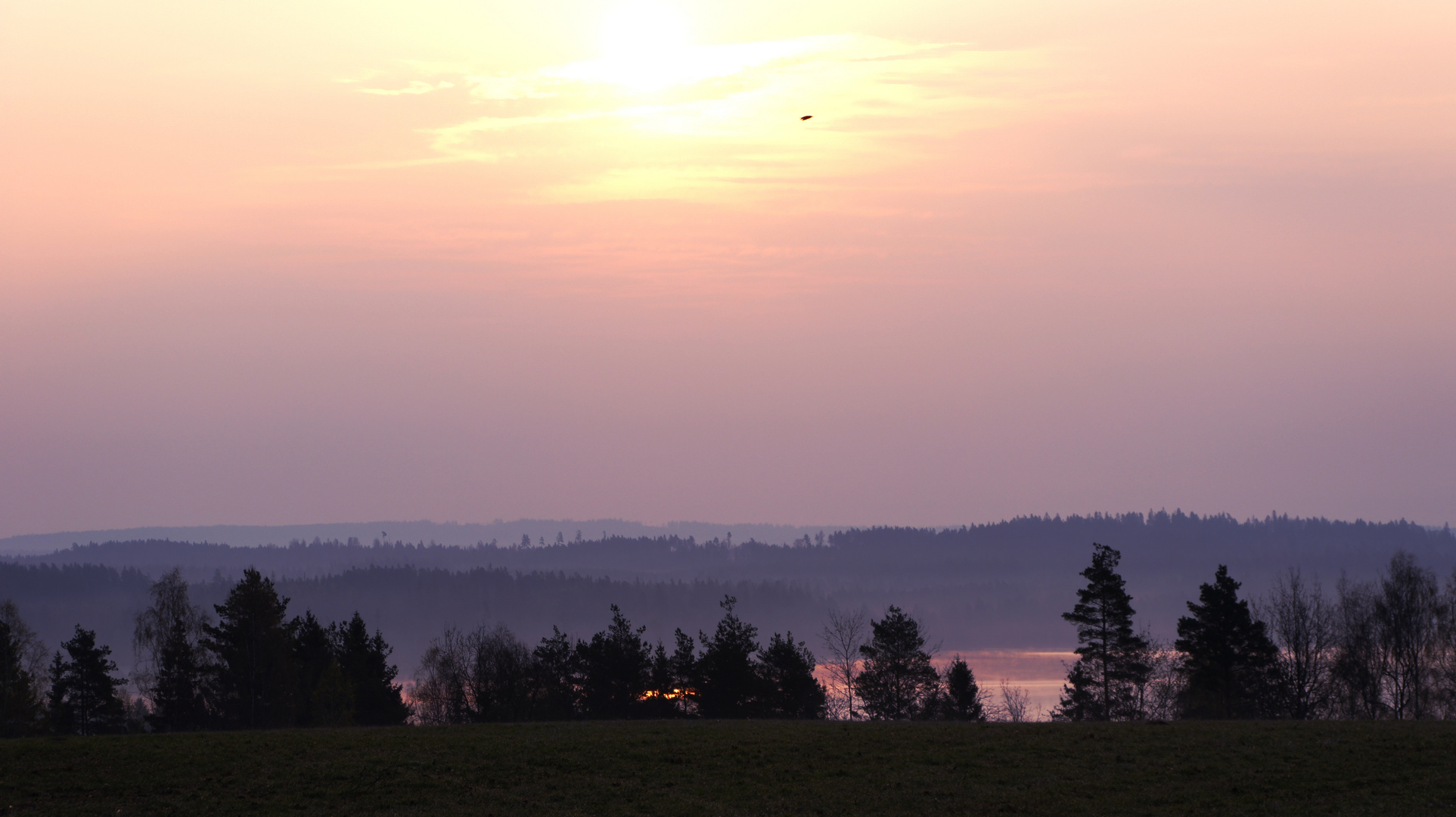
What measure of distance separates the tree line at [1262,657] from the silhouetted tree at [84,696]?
54.4 meters

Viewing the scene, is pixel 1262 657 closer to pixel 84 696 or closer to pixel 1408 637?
pixel 1408 637

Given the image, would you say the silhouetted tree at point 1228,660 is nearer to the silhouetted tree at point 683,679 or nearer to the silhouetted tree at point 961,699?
the silhouetted tree at point 961,699

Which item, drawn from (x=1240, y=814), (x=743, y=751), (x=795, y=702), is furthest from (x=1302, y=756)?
(x=795, y=702)

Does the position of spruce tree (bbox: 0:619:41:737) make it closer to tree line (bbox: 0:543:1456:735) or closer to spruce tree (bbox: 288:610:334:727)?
tree line (bbox: 0:543:1456:735)

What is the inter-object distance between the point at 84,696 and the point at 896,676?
4778 centimetres

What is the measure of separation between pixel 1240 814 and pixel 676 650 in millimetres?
→ 42139

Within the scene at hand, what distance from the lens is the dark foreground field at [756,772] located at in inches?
1251

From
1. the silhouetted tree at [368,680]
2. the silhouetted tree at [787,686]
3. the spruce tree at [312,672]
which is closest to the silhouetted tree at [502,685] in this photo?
the silhouetted tree at [368,680]

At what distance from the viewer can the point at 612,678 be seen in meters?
67.7

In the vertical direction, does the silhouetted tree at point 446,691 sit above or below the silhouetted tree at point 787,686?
below

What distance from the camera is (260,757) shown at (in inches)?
1448

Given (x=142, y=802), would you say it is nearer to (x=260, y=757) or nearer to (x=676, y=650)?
(x=260, y=757)

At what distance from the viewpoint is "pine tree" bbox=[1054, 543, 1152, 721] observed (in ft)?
209

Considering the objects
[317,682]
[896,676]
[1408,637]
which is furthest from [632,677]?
[1408,637]
